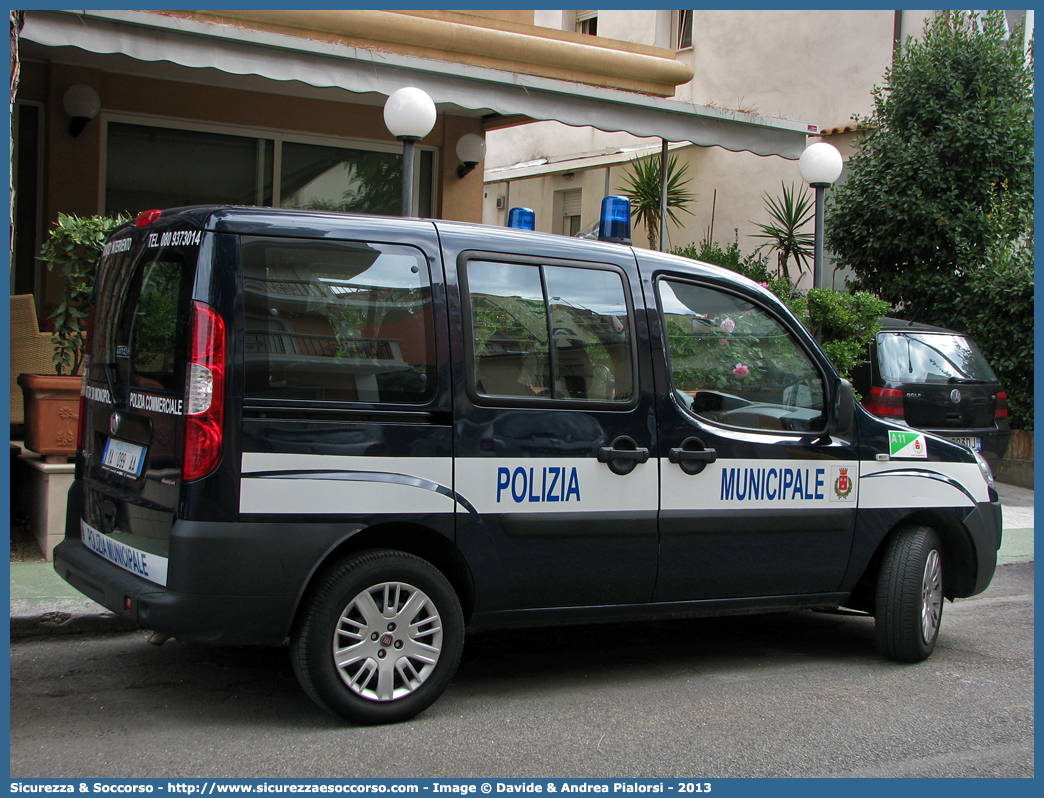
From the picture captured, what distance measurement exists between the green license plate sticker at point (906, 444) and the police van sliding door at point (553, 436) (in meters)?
1.43

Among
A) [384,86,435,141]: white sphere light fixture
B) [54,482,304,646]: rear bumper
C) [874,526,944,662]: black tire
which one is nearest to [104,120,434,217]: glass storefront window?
[384,86,435,141]: white sphere light fixture

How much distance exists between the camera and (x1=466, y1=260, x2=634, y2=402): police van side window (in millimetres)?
4219

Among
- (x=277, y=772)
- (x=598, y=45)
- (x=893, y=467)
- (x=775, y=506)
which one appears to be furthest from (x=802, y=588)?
(x=598, y=45)

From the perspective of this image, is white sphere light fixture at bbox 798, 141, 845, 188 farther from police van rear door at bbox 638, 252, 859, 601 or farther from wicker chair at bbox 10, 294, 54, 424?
wicker chair at bbox 10, 294, 54, 424

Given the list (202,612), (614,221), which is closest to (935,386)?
(614,221)

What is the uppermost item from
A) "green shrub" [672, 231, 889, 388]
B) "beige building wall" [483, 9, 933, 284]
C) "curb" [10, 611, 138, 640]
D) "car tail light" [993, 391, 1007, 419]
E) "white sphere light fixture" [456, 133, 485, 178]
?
"beige building wall" [483, 9, 933, 284]

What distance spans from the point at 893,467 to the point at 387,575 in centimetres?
269

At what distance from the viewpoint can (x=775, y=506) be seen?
15.7ft

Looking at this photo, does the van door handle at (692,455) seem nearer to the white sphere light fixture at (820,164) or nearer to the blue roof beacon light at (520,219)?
the blue roof beacon light at (520,219)

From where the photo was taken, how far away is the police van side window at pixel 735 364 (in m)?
4.69

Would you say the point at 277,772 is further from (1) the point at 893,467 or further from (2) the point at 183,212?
(1) the point at 893,467

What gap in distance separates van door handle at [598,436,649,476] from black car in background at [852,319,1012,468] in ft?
18.1

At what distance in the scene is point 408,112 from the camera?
289 inches

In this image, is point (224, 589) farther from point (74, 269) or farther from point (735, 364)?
point (74, 269)
